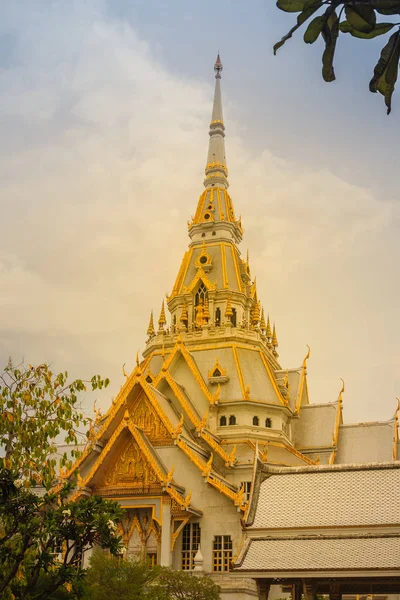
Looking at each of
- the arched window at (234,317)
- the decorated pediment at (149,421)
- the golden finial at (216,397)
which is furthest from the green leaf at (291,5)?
the arched window at (234,317)

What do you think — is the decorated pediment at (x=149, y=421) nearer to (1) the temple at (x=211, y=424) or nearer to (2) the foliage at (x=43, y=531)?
(1) the temple at (x=211, y=424)

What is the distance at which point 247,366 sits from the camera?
148 feet

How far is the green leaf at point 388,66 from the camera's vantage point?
217 inches

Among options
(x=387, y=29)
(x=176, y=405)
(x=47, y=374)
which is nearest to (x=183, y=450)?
(x=176, y=405)

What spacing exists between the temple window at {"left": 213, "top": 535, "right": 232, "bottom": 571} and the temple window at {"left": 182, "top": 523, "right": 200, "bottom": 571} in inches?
34.7

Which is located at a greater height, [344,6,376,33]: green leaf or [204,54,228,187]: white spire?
[204,54,228,187]: white spire

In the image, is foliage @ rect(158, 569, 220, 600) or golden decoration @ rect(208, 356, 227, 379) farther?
golden decoration @ rect(208, 356, 227, 379)

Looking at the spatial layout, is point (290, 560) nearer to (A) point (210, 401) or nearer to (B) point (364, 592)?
(B) point (364, 592)

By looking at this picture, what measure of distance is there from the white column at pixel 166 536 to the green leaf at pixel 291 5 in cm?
2986

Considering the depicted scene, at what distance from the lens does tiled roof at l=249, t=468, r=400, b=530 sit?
2352 cm

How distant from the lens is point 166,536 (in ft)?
108

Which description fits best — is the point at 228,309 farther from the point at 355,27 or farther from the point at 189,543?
the point at 355,27

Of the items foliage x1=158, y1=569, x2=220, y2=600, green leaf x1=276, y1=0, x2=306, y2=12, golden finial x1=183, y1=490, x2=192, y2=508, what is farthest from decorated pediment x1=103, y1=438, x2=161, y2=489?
green leaf x1=276, y1=0, x2=306, y2=12

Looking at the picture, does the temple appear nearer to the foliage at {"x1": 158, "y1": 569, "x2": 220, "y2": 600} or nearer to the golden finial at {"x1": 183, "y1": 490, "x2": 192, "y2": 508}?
the golden finial at {"x1": 183, "y1": 490, "x2": 192, "y2": 508}
